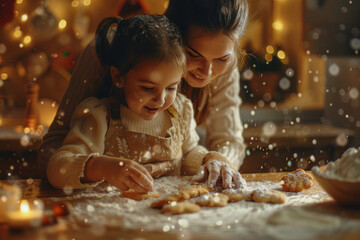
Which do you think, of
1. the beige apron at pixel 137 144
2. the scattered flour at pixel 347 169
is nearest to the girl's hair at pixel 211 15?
the beige apron at pixel 137 144

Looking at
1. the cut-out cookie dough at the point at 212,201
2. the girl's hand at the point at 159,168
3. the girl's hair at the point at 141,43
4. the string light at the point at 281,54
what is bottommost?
the girl's hand at the point at 159,168

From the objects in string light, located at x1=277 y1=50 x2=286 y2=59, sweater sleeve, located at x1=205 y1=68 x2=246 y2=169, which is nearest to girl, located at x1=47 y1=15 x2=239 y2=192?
sweater sleeve, located at x1=205 y1=68 x2=246 y2=169

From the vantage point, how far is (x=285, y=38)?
3.59 meters

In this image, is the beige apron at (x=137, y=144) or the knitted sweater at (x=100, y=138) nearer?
the knitted sweater at (x=100, y=138)

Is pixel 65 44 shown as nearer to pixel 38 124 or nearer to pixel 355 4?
pixel 38 124

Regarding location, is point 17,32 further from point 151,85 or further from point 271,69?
point 151,85

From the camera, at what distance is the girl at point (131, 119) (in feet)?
3.71

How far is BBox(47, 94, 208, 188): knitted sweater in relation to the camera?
1150 mm

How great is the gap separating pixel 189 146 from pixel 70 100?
437 mm

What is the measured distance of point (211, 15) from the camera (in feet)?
4.41

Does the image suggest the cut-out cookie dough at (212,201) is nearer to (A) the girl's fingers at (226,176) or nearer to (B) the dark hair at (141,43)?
(A) the girl's fingers at (226,176)

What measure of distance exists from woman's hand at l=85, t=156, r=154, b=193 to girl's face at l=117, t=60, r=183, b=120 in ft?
0.65

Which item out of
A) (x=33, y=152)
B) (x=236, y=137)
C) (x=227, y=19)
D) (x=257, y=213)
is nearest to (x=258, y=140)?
(x=236, y=137)

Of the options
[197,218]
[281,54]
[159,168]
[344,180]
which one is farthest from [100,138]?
[281,54]
